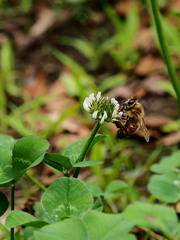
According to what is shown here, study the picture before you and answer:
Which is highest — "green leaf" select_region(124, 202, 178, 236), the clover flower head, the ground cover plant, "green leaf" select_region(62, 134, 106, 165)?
the clover flower head

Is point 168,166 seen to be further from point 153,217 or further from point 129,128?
point 153,217

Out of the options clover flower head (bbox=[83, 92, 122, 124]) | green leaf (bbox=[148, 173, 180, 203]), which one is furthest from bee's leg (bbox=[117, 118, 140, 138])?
clover flower head (bbox=[83, 92, 122, 124])

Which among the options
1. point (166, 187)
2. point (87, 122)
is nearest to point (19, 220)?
point (166, 187)

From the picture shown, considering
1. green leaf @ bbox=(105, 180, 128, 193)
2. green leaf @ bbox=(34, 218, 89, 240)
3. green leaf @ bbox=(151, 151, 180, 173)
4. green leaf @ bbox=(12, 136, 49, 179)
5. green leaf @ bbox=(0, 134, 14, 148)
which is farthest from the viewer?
green leaf @ bbox=(105, 180, 128, 193)

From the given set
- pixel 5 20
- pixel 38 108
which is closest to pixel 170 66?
pixel 38 108

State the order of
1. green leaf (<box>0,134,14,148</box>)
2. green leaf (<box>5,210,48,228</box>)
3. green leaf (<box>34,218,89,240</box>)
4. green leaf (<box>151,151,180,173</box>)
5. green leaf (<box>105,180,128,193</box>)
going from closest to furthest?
green leaf (<box>34,218,89,240</box>), green leaf (<box>5,210,48,228</box>), green leaf (<box>0,134,14,148</box>), green leaf (<box>151,151,180,173</box>), green leaf (<box>105,180,128,193</box>)

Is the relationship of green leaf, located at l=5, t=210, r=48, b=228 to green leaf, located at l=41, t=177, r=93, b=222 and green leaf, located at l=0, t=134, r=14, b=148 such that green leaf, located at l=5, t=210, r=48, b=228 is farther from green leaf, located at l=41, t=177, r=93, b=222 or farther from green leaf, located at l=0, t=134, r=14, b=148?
green leaf, located at l=0, t=134, r=14, b=148

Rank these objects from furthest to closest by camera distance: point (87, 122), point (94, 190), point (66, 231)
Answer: point (87, 122) → point (94, 190) → point (66, 231)
